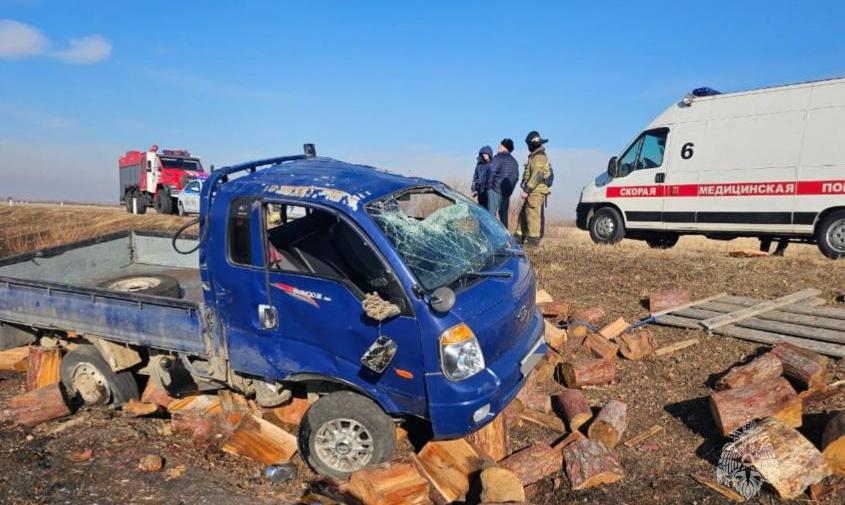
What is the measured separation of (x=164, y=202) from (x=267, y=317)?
65.0 ft

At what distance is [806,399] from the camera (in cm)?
427

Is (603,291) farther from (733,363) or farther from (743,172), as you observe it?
(743,172)

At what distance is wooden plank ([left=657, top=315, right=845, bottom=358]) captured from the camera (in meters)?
4.89

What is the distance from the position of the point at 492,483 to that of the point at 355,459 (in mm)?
932

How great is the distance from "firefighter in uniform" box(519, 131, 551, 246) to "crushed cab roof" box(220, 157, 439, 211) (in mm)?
5251

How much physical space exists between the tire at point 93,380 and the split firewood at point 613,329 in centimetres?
436

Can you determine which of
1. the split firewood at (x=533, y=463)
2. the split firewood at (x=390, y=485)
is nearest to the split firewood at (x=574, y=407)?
the split firewood at (x=533, y=463)

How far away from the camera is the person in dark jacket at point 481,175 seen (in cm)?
1055

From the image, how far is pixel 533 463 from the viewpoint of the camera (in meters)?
3.80

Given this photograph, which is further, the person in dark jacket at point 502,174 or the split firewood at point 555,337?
the person in dark jacket at point 502,174

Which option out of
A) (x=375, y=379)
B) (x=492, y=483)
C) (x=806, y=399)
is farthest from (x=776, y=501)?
(x=375, y=379)

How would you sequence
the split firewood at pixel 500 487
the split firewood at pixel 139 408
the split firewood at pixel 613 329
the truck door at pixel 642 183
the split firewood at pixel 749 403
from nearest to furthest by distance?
the split firewood at pixel 500 487 < the split firewood at pixel 749 403 < the split firewood at pixel 139 408 < the split firewood at pixel 613 329 < the truck door at pixel 642 183

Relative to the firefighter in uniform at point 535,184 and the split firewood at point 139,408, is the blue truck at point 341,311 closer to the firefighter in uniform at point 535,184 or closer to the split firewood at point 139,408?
the split firewood at point 139,408

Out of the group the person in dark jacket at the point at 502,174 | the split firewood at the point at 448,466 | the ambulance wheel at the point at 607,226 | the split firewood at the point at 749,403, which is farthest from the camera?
the ambulance wheel at the point at 607,226
